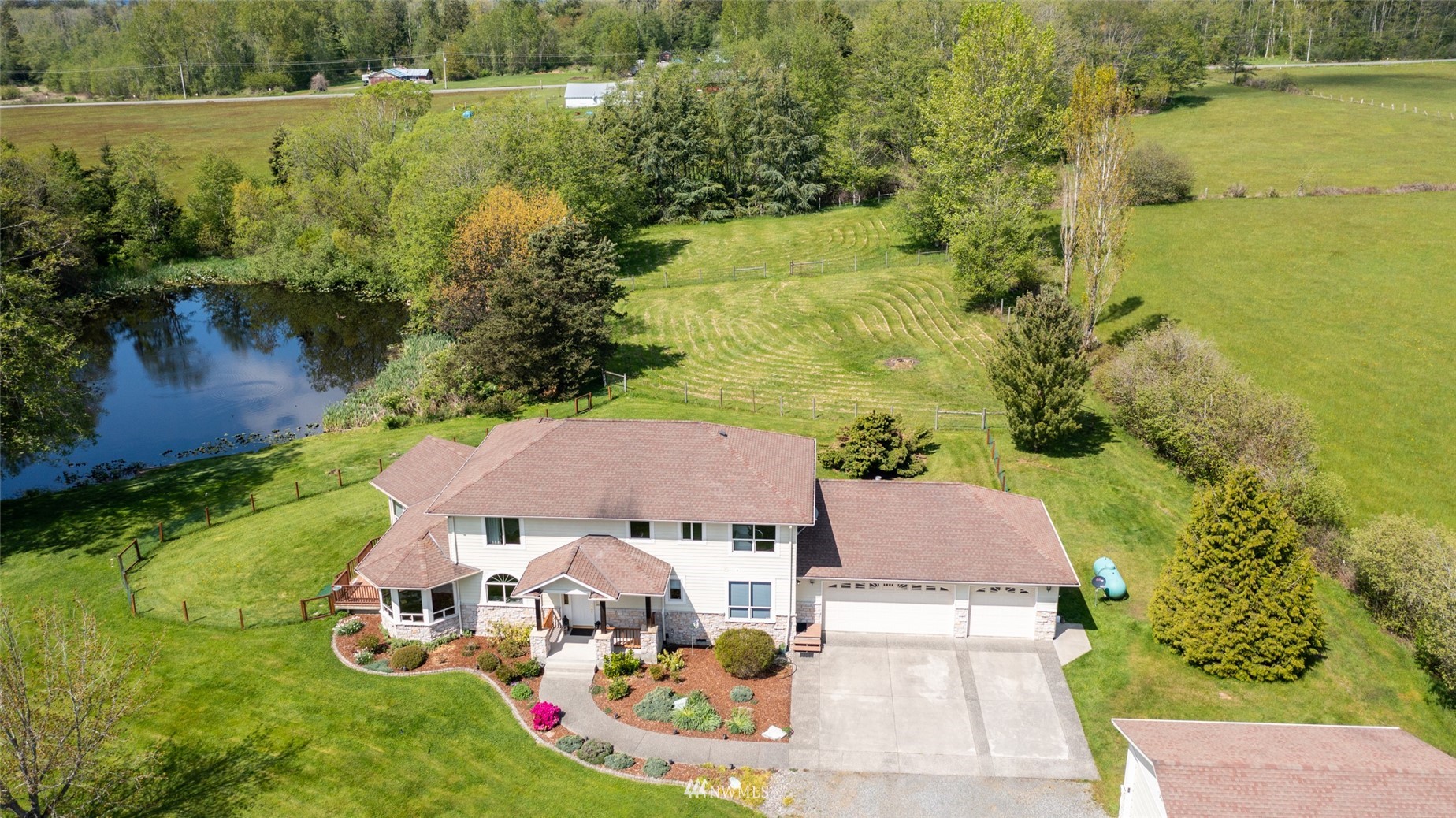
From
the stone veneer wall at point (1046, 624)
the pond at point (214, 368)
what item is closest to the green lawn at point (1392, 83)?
the stone veneer wall at point (1046, 624)

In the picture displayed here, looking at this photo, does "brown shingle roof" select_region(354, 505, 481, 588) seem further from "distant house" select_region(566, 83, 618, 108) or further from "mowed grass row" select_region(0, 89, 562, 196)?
"distant house" select_region(566, 83, 618, 108)

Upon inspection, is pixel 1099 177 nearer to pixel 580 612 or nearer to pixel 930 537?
pixel 930 537

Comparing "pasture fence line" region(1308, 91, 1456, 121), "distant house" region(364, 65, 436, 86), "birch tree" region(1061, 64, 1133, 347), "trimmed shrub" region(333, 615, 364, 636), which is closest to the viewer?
"trimmed shrub" region(333, 615, 364, 636)

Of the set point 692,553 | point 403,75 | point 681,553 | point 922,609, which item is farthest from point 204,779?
point 403,75

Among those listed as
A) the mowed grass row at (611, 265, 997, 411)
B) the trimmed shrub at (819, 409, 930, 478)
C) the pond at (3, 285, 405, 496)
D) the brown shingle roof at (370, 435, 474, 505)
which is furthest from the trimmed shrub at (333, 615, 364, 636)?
Answer: the mowed grass row at (611, 265, 997, 411)

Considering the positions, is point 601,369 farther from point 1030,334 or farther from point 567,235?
point 1030,334

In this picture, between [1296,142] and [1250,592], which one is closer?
[1250,592]
